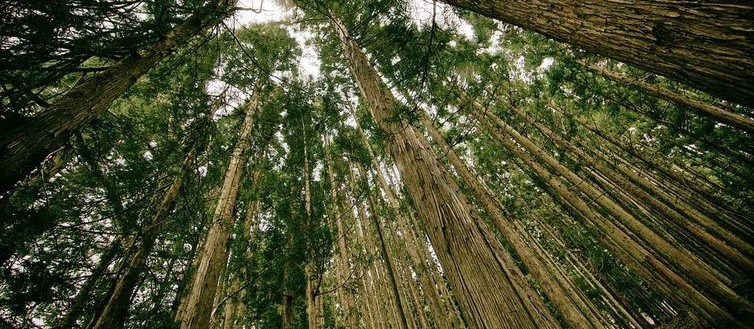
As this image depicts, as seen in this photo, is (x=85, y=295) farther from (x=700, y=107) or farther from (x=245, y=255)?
(x=700, y=107)

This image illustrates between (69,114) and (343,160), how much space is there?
622cm

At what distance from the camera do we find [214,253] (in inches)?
144

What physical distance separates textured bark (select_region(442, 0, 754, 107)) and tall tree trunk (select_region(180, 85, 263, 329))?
12.8 feet

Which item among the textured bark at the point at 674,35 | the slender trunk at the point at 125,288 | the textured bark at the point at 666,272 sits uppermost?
the slender trunk at the point at 125,288

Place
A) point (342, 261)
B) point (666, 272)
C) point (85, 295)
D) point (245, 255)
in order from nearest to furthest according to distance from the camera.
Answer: point (85, 295) < point (666, 272) < point (245, 255) < point (342, 261)

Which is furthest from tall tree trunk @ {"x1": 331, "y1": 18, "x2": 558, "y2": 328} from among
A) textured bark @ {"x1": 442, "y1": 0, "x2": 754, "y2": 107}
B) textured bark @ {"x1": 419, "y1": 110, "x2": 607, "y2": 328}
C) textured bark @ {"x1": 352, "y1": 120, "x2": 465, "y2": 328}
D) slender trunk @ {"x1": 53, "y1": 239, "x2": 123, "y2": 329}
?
textured bark @ {"x1": 352, "y1": 120, "x2": 465, "y2": 328}

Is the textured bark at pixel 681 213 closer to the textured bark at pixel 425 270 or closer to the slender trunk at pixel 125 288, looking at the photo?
the textured bark at pixel 425 270

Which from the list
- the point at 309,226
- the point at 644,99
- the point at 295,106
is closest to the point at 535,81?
the point at 644,99

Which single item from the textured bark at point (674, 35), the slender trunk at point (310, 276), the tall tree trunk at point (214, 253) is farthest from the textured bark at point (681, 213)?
the tall tree trunk at point (214, 253)

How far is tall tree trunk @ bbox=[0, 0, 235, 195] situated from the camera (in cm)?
177

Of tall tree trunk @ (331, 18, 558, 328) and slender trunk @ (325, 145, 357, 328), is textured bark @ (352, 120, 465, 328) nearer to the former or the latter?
slender trunk @ (325, 145, 357, 328)

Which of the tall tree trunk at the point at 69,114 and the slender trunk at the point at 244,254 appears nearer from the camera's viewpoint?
the tall tree trunk at the point at 69,114

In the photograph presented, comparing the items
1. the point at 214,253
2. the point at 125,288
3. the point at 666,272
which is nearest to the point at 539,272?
the point at 666,272

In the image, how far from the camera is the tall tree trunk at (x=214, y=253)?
10.4 feet
